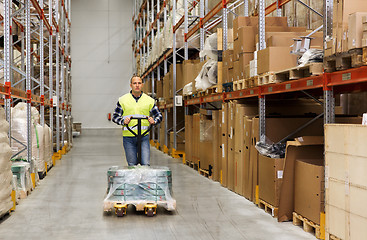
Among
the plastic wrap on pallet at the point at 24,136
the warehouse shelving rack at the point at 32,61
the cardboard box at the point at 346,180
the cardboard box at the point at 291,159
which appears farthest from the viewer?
the plastic wrap on pallet at the point at 24,136

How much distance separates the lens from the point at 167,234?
15.7 ft

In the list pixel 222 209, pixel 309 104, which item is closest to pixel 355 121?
pixel 309 104

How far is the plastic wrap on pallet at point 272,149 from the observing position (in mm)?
5648

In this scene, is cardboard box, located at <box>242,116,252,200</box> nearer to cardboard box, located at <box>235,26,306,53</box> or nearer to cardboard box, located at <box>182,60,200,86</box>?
cardboard box, located at <box>235,26,306,53</box>

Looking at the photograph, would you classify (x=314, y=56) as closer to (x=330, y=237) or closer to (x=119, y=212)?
(x=330, y=237)

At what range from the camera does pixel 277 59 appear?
18.6 ft

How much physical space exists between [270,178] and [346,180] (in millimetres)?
1727

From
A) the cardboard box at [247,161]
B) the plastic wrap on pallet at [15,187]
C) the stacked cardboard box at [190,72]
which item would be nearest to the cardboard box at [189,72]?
the stacked cardboard box at [190,72]

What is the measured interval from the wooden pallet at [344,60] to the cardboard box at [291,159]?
100 cm

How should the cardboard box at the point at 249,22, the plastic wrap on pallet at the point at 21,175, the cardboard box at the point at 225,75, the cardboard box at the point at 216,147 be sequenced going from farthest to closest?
the cardboard box at the point at 216,147 < the cardboard box at the point at 225,75 < the cardboard box at the point at 249,22 < the plastic wrap on pallet at the point at 21,175

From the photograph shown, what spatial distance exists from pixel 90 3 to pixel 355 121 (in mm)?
26233

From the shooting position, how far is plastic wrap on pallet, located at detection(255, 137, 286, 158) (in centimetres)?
565

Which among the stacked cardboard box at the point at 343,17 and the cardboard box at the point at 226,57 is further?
the cardboard box at the point at 226,57

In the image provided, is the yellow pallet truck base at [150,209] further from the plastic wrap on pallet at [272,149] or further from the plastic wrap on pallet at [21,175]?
the plastic wrap on pallet at [21,175]
